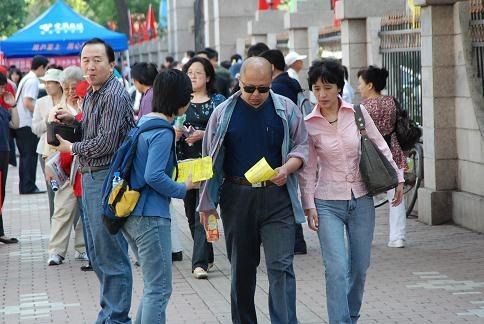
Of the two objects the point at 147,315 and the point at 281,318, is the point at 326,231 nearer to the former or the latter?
the point at 281,318

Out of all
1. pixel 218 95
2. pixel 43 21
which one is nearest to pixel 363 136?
pixel 218 95

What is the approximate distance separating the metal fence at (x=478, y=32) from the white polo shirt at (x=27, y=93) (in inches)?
335

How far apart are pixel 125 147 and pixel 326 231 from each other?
4.57 feet

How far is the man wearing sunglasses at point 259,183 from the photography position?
695 centimetres

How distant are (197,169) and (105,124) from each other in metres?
0.98

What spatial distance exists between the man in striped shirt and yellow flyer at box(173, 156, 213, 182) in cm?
81

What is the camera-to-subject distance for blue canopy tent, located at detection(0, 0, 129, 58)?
2642 cm

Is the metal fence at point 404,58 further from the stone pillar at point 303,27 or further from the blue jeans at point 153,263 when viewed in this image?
the blue jeans at point 153,263

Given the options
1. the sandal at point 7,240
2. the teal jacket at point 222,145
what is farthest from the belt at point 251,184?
the sandal at point 7,240

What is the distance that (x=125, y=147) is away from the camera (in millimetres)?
6637

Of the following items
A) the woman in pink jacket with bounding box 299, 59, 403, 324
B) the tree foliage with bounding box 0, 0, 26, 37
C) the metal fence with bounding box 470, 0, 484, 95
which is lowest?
the woman in pink jacket with bounding box 299, 59, 403, 324

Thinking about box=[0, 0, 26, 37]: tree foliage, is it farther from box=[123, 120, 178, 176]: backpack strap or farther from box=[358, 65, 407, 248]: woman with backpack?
box=[123, 120, 178, 176]: backpack strap

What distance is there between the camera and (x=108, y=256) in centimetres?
735

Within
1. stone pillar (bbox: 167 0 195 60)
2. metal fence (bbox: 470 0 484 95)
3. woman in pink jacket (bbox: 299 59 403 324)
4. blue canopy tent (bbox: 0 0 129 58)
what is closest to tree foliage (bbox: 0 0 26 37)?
stone pillar (bbox: 167 0 195 60)
